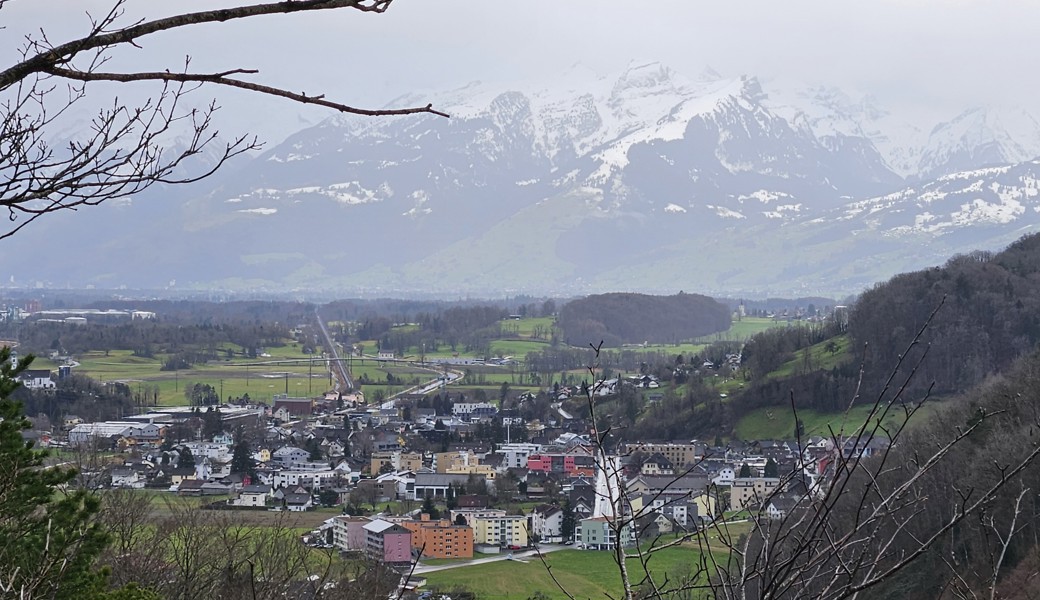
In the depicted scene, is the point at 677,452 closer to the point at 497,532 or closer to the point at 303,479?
the point at 303,479

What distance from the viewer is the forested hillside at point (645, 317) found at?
94.5 meters

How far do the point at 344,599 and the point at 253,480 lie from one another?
28.8 metres

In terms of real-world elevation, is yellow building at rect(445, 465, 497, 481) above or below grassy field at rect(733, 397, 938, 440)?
below

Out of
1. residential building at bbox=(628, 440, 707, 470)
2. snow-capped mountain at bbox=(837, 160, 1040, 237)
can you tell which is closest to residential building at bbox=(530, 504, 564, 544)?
residential building at bbox=(628, 440, 707, 470)

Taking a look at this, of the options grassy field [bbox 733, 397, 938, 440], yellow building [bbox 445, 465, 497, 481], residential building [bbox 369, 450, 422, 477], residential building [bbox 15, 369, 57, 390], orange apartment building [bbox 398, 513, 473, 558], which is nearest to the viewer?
orange apartment building [bbox 398, 513, 473, 558]

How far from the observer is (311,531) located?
2809 centimetres

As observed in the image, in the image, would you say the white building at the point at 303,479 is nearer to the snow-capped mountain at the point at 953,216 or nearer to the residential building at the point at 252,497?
the residential building at the point at 252,497

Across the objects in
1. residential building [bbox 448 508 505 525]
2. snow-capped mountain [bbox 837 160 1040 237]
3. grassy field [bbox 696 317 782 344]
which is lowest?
residential building [bbox 448 508 505 525]

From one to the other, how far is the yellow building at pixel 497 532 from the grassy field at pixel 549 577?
185 cm

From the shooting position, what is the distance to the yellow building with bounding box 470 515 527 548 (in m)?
31.1

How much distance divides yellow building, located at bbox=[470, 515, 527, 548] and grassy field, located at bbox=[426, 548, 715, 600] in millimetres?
1853

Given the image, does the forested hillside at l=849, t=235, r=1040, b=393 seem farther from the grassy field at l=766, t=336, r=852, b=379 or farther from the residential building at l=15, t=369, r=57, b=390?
the residential building at l=15, t=369, r=57, b=390

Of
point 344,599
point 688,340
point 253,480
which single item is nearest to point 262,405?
point 253,480

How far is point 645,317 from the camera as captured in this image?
321 feet
